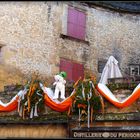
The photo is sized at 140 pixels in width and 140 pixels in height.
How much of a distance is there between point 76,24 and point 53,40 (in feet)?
5.27

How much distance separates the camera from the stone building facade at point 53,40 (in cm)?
2017

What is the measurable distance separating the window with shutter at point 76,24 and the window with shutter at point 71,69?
143 cm

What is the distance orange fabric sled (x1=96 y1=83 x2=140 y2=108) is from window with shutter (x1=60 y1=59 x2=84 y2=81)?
8890 millimetres

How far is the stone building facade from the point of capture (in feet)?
66.2

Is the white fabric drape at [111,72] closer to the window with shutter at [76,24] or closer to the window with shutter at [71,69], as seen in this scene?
A: the window with shutter at [71,69]

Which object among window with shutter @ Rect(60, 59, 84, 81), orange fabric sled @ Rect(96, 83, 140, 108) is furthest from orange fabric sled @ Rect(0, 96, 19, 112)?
window with shutter @ Rect(60, 59, 84, 81)

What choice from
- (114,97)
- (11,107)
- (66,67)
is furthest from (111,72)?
(66,67)

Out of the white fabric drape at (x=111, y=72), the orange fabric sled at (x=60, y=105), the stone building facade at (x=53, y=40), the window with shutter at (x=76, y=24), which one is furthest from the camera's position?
the window with shutter at (x=76, y=24)

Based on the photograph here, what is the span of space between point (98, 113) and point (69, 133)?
106cm

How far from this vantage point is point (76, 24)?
72.9 ft

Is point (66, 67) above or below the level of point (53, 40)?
below

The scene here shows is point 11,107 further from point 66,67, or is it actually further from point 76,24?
point 76,24

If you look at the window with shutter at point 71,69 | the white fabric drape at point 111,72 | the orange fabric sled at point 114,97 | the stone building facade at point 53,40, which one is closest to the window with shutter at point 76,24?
the stone building facade at point 53,40

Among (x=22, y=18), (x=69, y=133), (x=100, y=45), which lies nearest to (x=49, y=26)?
(x=22, y=18)
